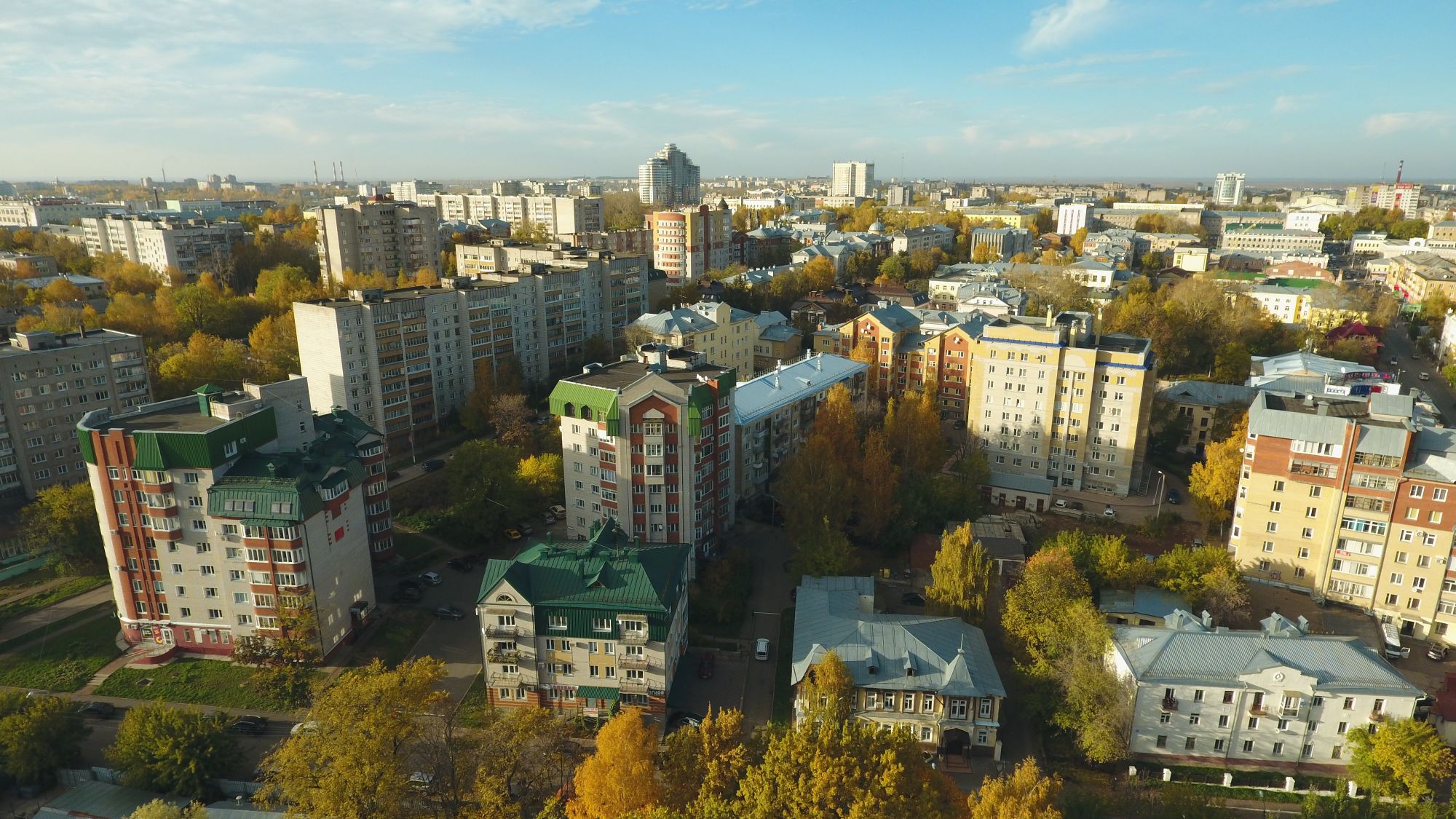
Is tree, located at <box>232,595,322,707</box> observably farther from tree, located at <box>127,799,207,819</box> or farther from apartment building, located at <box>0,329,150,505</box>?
apartment building, located at <box>0,329,150,505</box>

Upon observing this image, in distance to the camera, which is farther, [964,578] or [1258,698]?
[964,578]

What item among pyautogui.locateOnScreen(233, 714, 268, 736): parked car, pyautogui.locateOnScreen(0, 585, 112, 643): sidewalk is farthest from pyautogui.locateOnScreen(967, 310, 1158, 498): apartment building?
pyautogui.locateOnScreen(0, 585, 112, 643): sidewalk

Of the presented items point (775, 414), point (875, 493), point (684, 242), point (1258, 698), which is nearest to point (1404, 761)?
point (1258, 698)

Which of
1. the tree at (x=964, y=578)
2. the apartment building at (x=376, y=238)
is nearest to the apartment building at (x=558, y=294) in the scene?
the apartment building at (x=376, y=238)

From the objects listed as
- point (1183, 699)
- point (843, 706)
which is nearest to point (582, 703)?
point (843, 706)

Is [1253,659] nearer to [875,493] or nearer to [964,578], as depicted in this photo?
[964,578]

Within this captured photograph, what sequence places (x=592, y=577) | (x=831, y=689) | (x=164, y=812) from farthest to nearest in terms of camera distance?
(x=592, y=577), (x=831, y=689), (x=164, y=812)

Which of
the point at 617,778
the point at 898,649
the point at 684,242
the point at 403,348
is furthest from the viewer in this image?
the point at 684,242
